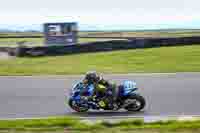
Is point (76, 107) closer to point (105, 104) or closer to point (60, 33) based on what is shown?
point (105, 104)

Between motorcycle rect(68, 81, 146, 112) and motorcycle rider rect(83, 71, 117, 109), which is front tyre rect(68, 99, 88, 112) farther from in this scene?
motorcycle rider rect(83, 71, 117, 109)

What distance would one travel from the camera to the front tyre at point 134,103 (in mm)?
11977

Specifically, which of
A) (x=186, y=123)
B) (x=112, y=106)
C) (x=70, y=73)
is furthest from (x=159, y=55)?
(x=186, y=123)

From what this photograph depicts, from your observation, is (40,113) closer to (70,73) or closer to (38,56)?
(70,73)

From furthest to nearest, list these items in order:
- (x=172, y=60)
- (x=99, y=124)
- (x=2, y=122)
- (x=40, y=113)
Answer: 1. (x=172, y=60)
2. (x=40, y=113)
3. (x=2, y=122)
4. (x=99, y=124)

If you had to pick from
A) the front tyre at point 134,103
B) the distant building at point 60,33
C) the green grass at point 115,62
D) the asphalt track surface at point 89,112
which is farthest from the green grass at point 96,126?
the distant building at point 60,33

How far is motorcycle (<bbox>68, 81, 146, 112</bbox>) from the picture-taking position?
39.3 feet

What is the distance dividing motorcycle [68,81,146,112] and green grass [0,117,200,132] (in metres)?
2.07

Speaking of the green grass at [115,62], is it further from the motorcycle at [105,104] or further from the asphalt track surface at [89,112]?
the motorcycle at [105,104]

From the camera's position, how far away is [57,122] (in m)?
9.75

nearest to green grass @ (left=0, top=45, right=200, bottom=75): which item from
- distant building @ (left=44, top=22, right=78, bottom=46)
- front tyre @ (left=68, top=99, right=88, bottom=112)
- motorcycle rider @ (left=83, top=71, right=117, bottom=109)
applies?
distant building @ (left=44, top=22, right=78, bottom=46)

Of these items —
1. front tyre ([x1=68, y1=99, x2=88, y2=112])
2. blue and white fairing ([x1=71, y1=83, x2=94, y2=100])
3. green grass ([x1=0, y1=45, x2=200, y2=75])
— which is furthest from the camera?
green grass ([x1=0, y1=45, x2=200, y2=75])

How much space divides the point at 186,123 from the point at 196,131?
2.55ft

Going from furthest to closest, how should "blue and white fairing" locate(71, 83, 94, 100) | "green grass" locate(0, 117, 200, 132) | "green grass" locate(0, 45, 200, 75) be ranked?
"green grass" locate(0, 45, 200, 75) < "blue and white fairing" locate(71, 83, 94, 100) < "green grass" locate(0, 117, 200, 132)
